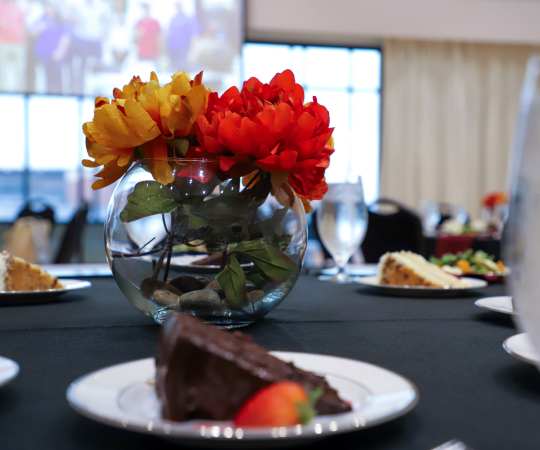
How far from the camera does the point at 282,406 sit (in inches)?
14.9

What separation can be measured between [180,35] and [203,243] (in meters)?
6.25

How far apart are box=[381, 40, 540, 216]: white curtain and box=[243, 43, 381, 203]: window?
0.19 metres

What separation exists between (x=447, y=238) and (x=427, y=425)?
3.48m

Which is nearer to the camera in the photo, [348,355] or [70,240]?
[348,355]

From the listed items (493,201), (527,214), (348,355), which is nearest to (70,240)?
(493,201)

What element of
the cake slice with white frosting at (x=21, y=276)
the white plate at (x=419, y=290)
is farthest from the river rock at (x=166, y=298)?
the white plate at (x=419, y=290)

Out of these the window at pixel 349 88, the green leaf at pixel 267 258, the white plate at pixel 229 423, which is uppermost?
the window at pixel 349 88

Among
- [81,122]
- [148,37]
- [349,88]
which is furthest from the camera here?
[349,88]

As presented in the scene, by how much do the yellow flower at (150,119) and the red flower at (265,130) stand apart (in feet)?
0.07

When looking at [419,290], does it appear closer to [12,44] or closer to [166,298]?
[166,298]

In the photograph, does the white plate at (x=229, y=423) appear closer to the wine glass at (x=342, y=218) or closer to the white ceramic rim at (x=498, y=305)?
the white ceramic rim at (x=498, y=305)

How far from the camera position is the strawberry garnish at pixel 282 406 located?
0.38 m

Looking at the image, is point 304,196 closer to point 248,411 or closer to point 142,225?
point 142,225

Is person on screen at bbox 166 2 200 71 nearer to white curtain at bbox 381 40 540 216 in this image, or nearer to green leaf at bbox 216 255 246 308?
white curtain at bbox 381 40 540 216
